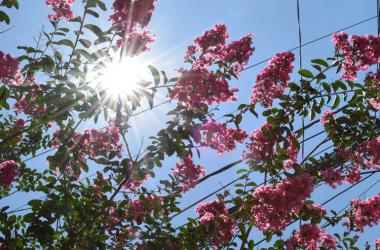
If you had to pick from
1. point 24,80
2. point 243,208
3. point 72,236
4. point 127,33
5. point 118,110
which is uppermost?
point 24,80

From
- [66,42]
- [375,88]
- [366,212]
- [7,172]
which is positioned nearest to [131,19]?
[66,42]

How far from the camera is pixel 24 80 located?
13.2ft

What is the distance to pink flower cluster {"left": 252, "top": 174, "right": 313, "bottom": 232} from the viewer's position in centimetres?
312

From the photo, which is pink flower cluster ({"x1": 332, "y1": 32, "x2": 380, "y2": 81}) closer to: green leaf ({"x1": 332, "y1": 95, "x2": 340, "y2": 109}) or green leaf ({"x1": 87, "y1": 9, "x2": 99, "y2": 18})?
green leaf ({"x1": 332, "y1": 95, "x2": 340, "y2": 109})

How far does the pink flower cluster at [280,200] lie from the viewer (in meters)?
3.12

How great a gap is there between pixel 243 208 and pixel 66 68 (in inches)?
82.4

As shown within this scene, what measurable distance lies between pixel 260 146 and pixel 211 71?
83 centimetres

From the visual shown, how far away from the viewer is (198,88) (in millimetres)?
3418

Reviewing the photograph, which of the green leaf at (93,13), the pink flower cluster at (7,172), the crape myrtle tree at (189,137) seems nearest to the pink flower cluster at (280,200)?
the crape myrtle tree at (189,137)

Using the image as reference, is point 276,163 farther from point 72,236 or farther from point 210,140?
point 72,236

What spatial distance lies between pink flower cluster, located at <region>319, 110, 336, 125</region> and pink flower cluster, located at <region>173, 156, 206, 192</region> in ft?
4.54

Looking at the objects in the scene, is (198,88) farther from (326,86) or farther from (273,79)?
(326,86)

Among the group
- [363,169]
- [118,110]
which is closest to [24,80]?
[118,110]

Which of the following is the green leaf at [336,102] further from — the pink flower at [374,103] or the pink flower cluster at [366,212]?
the pink flower cluster at [366,212]
